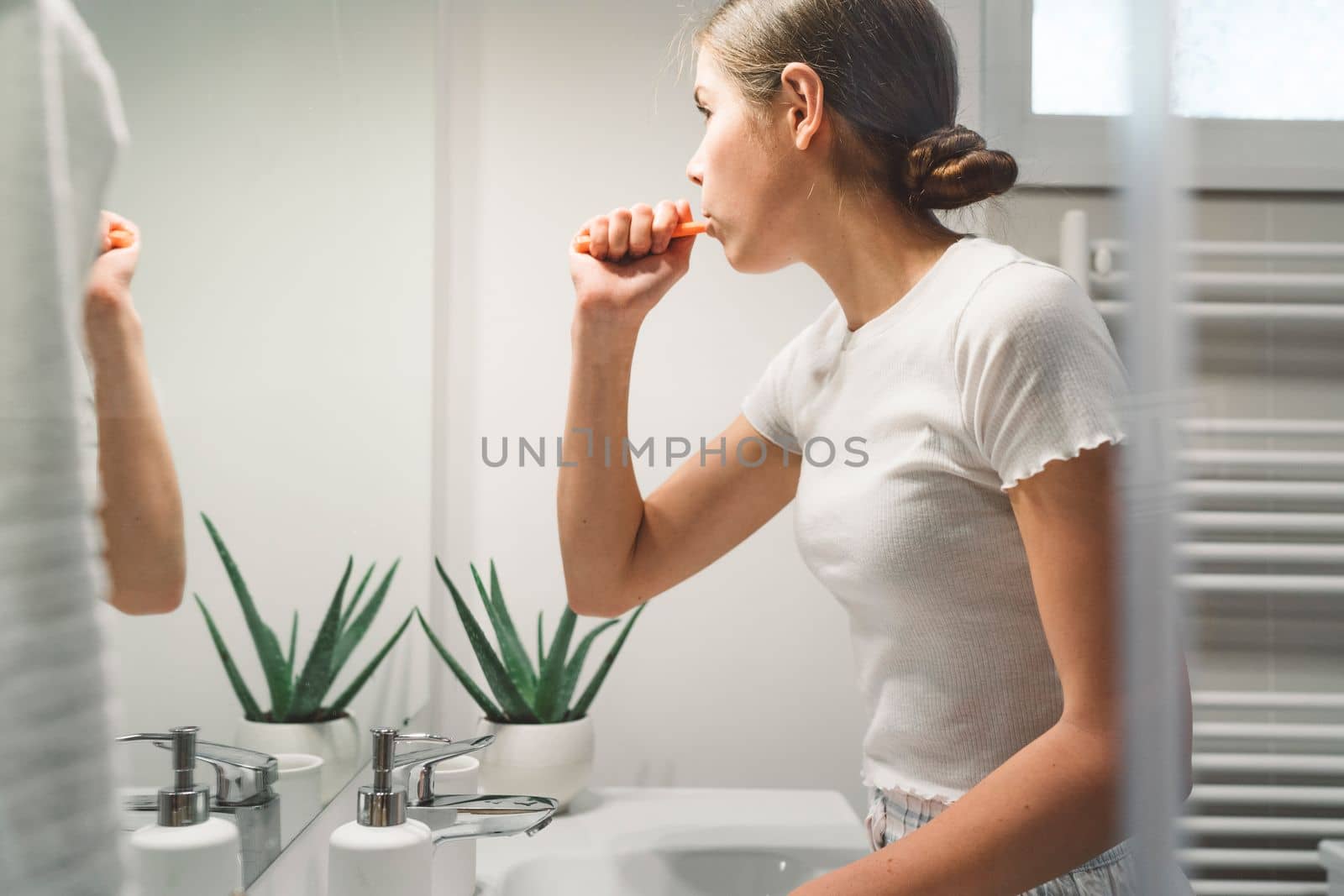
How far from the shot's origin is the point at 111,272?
0.36 m

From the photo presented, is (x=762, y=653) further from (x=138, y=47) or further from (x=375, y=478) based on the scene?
(x=138, y=47)

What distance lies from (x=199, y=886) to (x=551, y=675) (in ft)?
1.87

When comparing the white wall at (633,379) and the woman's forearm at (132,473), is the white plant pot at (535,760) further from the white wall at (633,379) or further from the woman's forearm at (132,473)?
the woman's forearm at (132,473)

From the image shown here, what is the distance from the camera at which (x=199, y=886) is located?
479mm

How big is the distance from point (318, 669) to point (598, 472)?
26 centimetres

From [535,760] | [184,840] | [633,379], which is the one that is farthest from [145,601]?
[633,379]

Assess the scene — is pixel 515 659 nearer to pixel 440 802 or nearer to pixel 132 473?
pixel 440 802

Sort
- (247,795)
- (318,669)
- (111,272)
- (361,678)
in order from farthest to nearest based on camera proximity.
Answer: (361,678) < (318,669) < (247,795) < (111,272)

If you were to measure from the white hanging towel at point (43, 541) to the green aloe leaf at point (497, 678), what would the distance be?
Result: 0.80 meters

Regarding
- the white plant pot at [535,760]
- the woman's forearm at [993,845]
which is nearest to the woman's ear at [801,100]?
the woman's forearm at [993,845]

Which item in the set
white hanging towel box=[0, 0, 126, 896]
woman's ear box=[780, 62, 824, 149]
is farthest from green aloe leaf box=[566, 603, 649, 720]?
white hanging towel box=[0, 0, 126, 896]

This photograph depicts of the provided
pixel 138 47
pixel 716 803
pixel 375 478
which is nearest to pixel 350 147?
pixel 375 478

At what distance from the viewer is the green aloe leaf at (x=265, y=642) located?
56 cm

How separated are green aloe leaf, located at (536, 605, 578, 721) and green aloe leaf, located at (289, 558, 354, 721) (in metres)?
0.26
